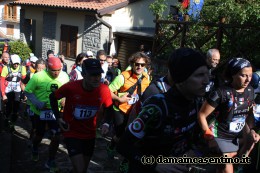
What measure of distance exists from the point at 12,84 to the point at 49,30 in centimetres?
1252

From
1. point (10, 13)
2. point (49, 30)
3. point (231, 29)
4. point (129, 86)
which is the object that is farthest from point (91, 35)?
point (10, 13)

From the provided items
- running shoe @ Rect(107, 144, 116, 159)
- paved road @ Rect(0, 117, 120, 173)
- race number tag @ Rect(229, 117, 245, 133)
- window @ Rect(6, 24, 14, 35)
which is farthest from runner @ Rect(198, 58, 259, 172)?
window @ Rect(6, 24, 14, 35)

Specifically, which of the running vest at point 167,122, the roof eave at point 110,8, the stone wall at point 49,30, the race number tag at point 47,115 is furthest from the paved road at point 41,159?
the stone wall at point 49,30

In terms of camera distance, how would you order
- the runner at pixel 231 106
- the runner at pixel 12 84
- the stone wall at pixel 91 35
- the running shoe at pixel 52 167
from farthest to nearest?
1. the stone wall at pixel 91 35
2. the runner at pixel 12 84
3. the running shoe at pixel 52 167
4. the runner at pixel 231 106

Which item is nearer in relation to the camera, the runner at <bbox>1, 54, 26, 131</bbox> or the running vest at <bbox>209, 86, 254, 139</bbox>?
the running vest at <bbox>209, 86, 254, 139</bbox>

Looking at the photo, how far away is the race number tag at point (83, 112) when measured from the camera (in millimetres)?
4418

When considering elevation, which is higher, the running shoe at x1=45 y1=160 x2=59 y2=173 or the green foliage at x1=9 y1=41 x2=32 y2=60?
the green foliage at x1=9 y1=41 x2=32 y2=60

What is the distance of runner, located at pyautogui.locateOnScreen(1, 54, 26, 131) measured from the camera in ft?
25.4

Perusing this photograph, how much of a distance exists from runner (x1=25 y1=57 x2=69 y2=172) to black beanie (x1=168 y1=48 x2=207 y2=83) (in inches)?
128

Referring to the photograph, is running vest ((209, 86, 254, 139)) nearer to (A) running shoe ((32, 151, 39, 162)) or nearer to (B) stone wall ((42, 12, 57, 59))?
(A) running shoe ((32, 151, 39, 162))

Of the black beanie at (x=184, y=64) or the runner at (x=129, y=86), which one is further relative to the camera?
the runner at (x=129, y=86)

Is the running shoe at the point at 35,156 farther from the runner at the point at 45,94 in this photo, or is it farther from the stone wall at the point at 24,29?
the stone wall at the point at 24,29

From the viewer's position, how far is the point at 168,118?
2.47 meters

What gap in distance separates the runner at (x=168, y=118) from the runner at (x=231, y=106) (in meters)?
1.41
